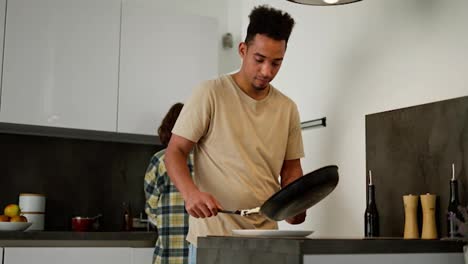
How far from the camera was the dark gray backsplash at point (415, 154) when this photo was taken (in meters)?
2.07

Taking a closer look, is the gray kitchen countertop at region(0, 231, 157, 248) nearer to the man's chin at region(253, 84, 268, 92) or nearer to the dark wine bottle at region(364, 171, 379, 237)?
the dark wine bottle at region(364, 171, 379, 237)

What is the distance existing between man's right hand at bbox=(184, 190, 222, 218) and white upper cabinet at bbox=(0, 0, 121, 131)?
1.64 metres

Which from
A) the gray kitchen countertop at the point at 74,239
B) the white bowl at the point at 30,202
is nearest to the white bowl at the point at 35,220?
the white bowl at the point at 30,202

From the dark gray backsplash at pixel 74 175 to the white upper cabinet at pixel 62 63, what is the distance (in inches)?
14.1

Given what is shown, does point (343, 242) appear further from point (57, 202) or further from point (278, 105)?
point (57, 202)

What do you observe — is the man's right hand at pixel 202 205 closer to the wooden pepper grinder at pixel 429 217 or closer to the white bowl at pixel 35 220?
the wooden pepper grinder at pixel 429 217

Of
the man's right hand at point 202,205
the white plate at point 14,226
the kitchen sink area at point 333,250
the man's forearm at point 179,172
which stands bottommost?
the white plate at point 14,226

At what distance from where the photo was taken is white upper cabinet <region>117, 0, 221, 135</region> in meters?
3.47

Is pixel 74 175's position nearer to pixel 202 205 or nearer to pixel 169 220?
pixel 169 220

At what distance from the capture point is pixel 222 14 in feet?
13.8

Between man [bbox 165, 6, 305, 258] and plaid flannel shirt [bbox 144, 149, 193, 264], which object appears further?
plaid flannel shirt [bbox 144, 149, 193, 264]

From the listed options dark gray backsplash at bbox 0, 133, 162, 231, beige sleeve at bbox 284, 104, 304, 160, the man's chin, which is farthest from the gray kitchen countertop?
the man's chin

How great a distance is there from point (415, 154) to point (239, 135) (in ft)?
A: 2.08

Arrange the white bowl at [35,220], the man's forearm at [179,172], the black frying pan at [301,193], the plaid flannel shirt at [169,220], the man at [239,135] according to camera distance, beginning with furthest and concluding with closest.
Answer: the white bowl at [35,220] → the plaid flannel shirt at [169,220] → the man at [239,135] → the man's forearm at [179,172] → the black frying pan at [301,193]
